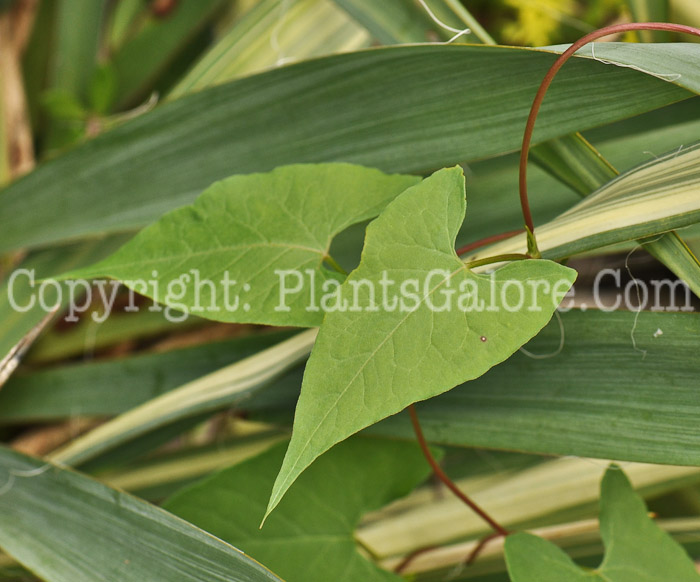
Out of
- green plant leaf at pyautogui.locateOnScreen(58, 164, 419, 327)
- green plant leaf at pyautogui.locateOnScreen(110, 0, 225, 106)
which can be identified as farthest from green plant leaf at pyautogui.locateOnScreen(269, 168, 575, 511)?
green plant leaf at pyautogui.locateOnScreen(110, 0, 225, 106)

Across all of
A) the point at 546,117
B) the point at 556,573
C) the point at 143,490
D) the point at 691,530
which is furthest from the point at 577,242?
the point at 143,490

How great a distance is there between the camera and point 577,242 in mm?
349

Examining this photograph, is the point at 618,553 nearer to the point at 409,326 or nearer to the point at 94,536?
the point at 409,326

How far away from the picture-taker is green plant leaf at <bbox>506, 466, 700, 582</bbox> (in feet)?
1.13

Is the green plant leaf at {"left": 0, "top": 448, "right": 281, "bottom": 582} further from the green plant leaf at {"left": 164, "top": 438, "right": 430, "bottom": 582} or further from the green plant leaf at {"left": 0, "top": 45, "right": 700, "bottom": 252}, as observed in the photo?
the green plant leaf at {"left": 0, "top": 45, "right": 700, "bottom": 252}

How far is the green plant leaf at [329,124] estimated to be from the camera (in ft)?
1.20

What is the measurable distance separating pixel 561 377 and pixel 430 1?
286 millimetres

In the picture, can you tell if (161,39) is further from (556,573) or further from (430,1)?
(556,573)

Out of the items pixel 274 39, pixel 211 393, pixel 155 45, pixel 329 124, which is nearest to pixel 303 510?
pixel 211 393

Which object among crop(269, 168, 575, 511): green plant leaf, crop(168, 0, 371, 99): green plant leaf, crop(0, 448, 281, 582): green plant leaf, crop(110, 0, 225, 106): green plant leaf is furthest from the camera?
crop(110, 0, 225, 106): green plant leaf

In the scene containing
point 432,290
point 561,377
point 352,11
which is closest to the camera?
point 432,290

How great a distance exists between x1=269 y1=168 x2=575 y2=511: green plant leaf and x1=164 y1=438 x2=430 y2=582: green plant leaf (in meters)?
0.16

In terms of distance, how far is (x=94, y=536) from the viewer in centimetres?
41

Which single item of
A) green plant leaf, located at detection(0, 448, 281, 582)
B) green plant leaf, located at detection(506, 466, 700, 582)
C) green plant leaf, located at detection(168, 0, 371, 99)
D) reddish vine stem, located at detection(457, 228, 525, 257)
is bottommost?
green plant leaf, located at detection(0, 448, 281, 582)
